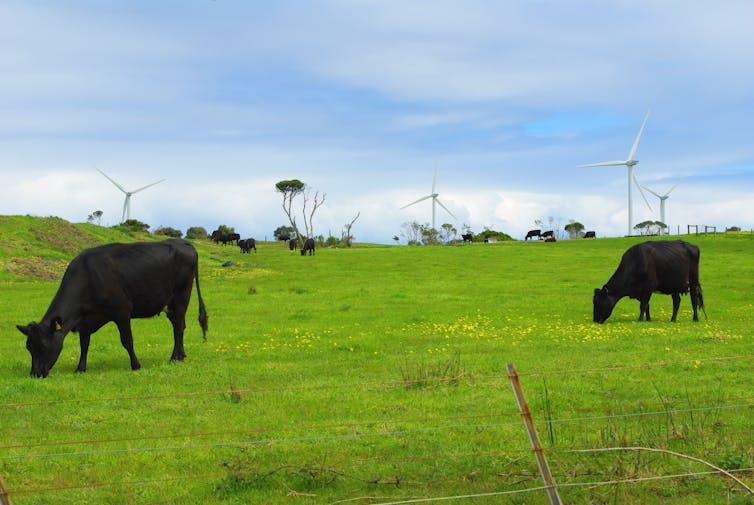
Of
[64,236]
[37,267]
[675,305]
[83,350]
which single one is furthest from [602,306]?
[64,236]

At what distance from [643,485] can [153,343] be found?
541 inches

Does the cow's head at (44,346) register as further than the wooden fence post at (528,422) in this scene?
Yes

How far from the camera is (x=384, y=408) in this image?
36.6 feet

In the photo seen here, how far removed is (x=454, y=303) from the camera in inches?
1089

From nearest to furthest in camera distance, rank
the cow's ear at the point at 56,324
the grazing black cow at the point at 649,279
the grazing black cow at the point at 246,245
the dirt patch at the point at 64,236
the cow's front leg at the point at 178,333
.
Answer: the cow's ear at the point at 56,324, the cow's front leg at the point at 178,333, the grazing black cow at the point at 649,279, the dirt patch at the point at 64,236, the grazing black cow at the point at 246,245

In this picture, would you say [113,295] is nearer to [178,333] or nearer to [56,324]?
[56,324]

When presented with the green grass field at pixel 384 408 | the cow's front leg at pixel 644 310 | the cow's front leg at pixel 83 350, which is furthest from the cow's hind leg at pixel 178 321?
the cow's front leg at pixel 644 310

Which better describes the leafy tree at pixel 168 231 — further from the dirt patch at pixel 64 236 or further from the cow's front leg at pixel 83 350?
the cow's front leg at pixel 83 350

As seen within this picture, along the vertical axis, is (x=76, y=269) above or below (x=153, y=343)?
above

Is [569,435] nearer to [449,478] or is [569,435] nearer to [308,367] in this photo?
[449,478]

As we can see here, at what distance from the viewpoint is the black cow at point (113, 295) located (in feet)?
46.0

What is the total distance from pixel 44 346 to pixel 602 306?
15.3m

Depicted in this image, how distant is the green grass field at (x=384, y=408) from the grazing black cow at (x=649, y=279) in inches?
33.3

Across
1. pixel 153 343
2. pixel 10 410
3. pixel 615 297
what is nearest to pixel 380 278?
pixel 615 297
